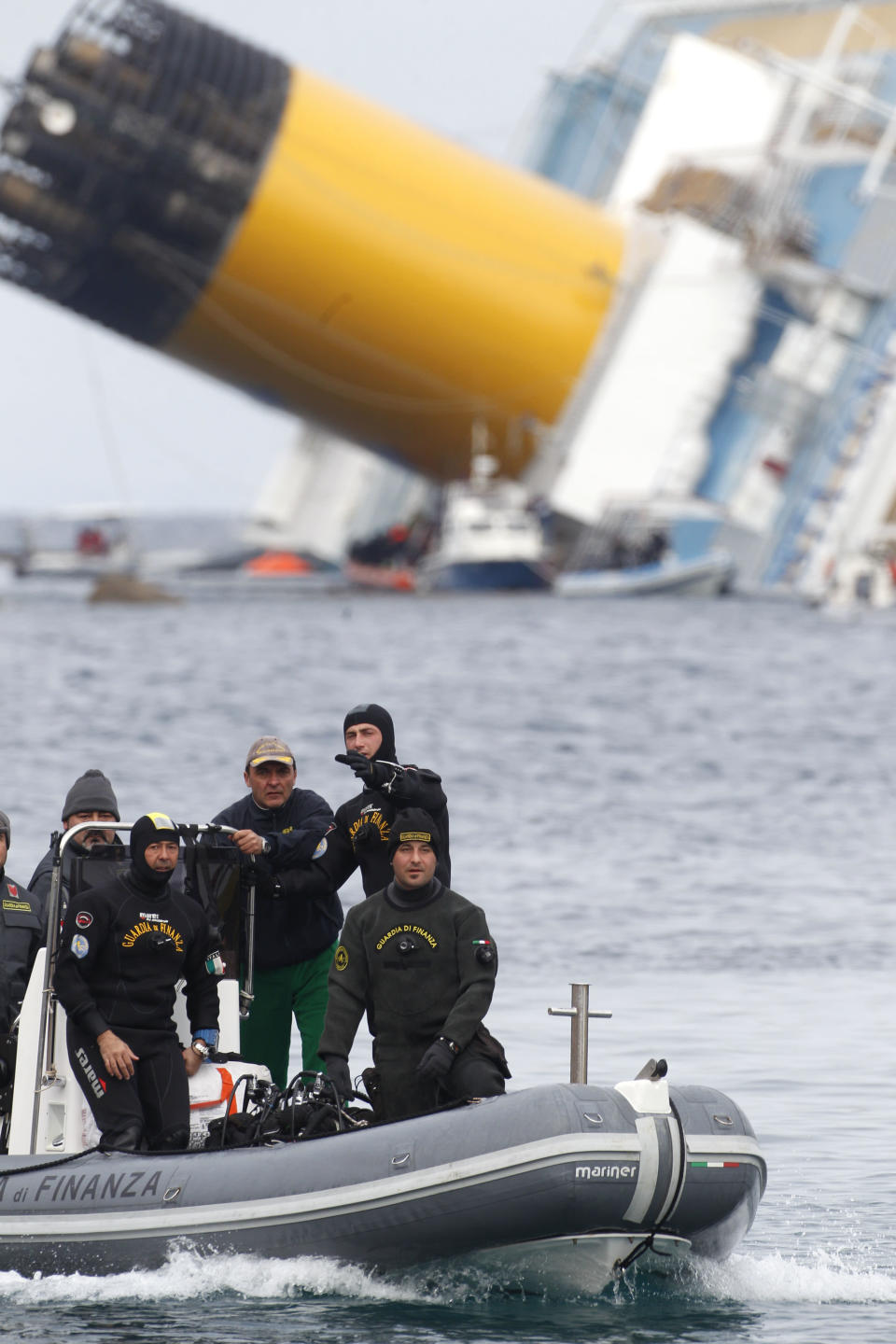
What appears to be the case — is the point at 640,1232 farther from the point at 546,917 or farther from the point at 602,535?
the point at 602,535

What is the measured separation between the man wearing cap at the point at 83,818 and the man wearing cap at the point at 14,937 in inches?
3.4

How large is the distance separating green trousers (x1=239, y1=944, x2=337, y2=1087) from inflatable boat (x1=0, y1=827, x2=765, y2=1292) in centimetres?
98

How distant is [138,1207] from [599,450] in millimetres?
43344

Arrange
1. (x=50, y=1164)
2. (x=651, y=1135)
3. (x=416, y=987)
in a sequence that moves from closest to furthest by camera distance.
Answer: (x=651, y=1135), (x=416, y=987), (x=50, y=1164)

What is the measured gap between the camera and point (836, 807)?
25969mm

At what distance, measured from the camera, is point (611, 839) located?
23.4 meters

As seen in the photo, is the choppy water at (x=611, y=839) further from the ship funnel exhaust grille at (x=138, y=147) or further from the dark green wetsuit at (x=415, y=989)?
the ship funnel exhaust grille at (x=138, y=147)

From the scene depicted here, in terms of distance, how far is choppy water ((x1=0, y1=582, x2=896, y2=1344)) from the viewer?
29.4ft

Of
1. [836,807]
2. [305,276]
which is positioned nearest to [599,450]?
[305,276]

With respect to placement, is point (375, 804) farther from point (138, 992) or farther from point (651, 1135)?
point (651, 1135)

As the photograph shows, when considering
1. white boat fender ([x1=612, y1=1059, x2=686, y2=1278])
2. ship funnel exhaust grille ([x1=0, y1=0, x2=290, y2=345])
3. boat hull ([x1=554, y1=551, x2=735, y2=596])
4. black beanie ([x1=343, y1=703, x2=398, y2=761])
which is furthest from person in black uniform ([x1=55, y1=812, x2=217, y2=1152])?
boat hull ([x1=554, y1=551, x2=735, y2=596])

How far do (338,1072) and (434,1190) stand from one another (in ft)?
2.15

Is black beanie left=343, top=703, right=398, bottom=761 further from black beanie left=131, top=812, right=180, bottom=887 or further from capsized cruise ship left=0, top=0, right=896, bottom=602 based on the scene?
capsized cruise ship left=0, top=0, right=896, bottom=602

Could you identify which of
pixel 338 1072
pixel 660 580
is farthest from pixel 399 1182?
pixel 660 580
